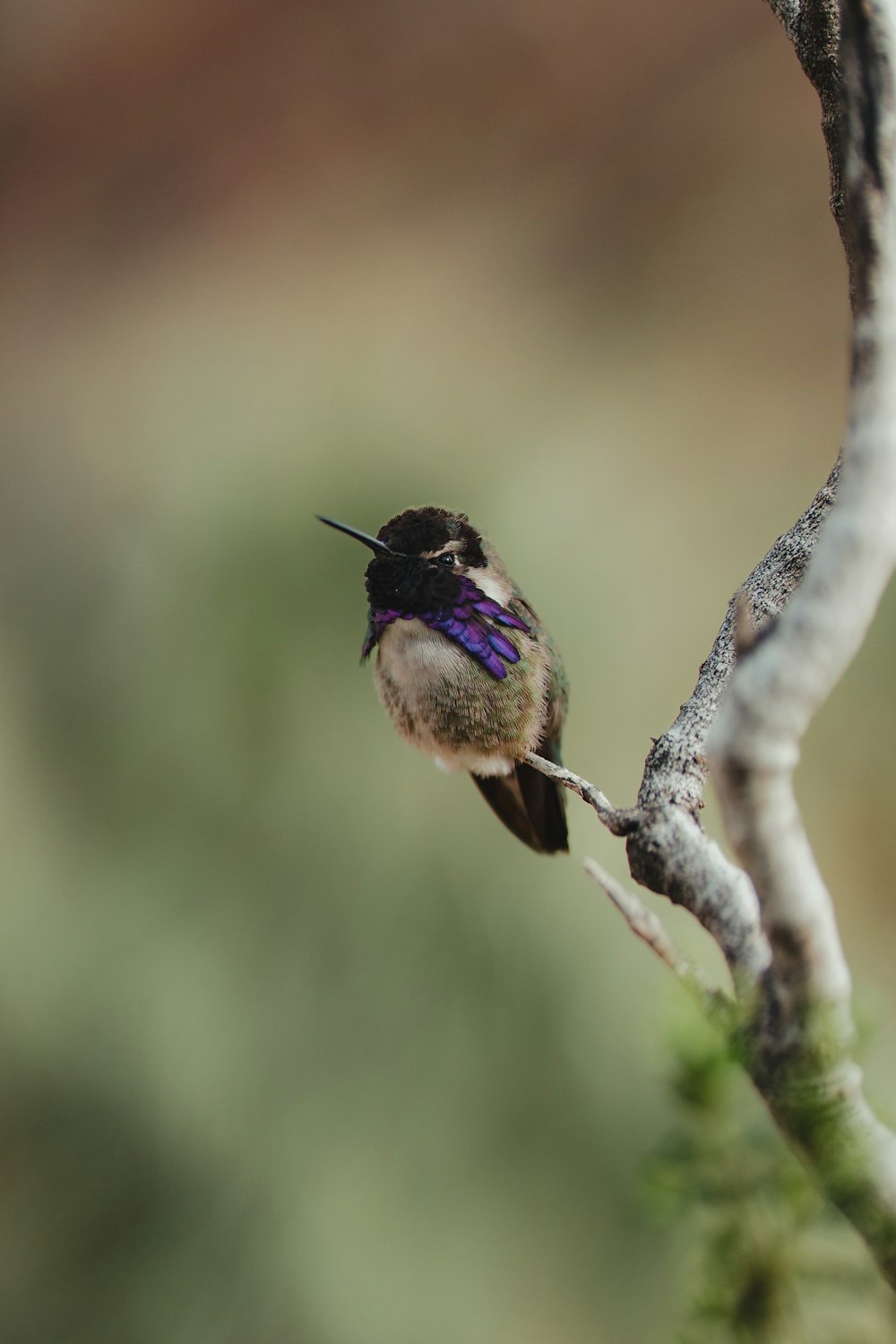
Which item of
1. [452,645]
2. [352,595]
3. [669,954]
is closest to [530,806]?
[452,645]

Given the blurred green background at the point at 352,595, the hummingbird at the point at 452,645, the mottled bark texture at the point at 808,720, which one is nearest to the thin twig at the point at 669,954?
the mottled bark texture at the point at 808,720

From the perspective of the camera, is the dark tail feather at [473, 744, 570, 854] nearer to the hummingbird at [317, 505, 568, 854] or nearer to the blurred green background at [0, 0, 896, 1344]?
the hummingbird at [317, 505, 568, 854]

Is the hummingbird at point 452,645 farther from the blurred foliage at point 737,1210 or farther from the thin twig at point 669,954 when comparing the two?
the blurred foliage at point 737,1210

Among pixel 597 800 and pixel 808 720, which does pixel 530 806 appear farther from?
pixel 808 720

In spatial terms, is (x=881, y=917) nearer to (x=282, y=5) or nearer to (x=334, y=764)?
(x=334, y=764)

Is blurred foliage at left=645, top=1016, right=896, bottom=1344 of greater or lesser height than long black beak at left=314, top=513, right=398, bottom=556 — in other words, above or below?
below

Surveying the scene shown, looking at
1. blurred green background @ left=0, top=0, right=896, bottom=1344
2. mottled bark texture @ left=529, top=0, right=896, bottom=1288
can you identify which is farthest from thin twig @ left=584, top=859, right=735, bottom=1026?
blurred green background @ left=0, top=0, right=896, bottom=1344
